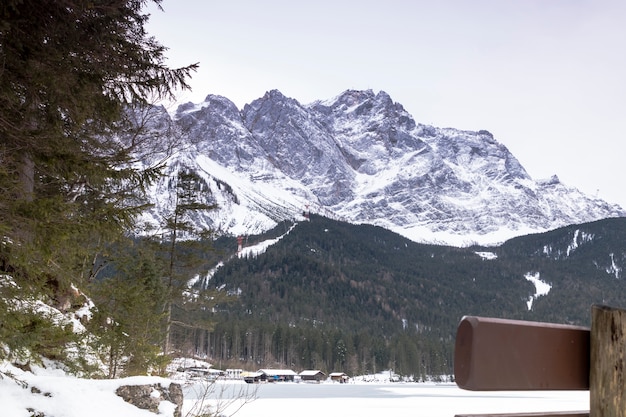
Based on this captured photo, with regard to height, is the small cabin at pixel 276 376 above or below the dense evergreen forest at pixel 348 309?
below

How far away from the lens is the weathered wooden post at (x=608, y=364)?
141 cm

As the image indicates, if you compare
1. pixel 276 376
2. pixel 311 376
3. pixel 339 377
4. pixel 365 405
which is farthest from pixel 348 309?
pixel 365 405

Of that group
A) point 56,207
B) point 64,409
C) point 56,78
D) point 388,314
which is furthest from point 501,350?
point 388,314

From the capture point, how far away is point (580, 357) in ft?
4.84

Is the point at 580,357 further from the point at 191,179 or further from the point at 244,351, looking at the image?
the point at 244,351

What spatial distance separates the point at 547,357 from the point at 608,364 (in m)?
0.16

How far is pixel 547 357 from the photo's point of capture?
1.42 m

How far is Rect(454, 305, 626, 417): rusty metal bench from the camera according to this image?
1293mm

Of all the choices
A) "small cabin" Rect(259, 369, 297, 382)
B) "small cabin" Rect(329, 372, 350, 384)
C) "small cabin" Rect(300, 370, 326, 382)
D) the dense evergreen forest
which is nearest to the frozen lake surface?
"small cabin" Rect(259, 369, 297, 382)

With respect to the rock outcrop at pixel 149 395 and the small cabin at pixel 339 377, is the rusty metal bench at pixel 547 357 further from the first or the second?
the small cabin at pixel 339 377

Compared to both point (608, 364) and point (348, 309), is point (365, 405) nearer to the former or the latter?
point (608, 364)

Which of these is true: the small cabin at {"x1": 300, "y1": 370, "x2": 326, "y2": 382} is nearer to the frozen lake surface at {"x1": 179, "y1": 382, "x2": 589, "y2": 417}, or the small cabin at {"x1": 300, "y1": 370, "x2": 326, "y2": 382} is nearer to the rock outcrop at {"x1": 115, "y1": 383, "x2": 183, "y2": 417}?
the frozen lake surface at {"x1": 179, "y1": 382, "x2": 589, "y2": 417}

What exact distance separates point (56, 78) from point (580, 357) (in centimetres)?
586

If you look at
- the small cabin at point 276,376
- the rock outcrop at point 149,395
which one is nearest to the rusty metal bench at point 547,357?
the rock outcrop at point 149,395
